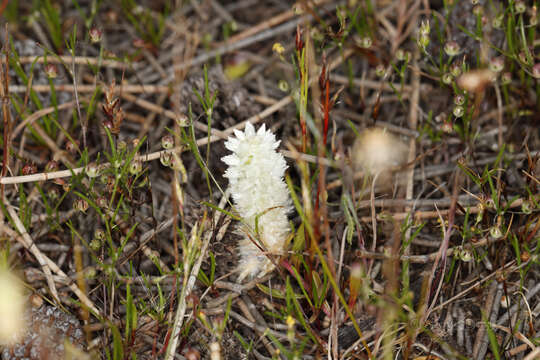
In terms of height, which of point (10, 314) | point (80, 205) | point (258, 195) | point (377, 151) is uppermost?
point (377, 151)

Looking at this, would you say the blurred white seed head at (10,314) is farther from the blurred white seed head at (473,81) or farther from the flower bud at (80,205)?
the blurred white seed head at (473,81)

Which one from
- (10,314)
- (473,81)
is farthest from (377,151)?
(10,314)

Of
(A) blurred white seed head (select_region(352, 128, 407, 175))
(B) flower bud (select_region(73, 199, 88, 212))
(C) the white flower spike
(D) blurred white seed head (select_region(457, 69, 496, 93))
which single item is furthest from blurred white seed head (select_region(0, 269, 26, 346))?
(D) blurred white seed head (select_region(457, 69, 496, 93))

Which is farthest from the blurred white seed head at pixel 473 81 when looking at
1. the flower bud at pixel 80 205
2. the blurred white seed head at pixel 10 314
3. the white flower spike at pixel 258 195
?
the blurred white seed head at pixel 10 314

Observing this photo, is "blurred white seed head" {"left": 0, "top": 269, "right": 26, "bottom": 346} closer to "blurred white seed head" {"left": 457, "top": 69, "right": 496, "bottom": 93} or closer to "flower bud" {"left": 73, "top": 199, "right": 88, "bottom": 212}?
"flower bud" {"left": 73, "top": 199, "right": 88, "bottom": 212}

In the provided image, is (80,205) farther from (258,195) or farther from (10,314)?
(258,195)

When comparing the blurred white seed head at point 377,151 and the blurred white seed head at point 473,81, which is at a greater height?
the blurred white seed head at point 473,81
